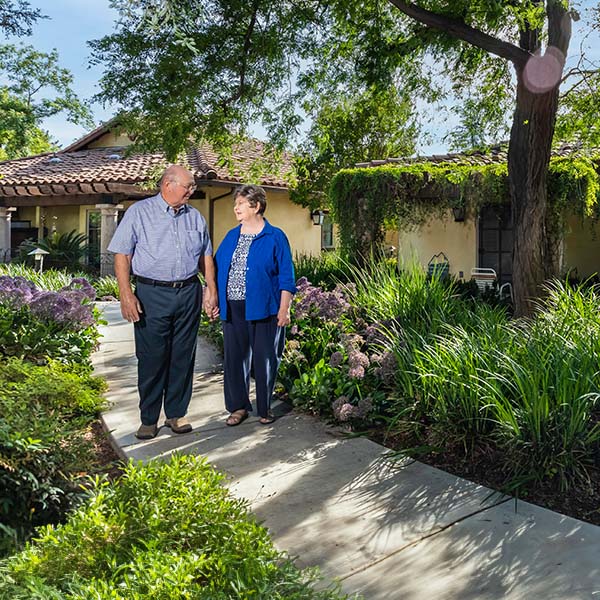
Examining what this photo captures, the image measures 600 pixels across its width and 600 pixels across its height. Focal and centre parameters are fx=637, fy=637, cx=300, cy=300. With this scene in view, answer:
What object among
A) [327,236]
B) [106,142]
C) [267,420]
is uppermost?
[106,142]

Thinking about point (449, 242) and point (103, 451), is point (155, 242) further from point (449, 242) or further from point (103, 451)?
point (449, 242)

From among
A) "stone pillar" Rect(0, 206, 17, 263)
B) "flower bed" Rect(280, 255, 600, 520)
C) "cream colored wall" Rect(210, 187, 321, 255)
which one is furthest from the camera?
"stone pillar" Rect(0, 206, 17, 263)

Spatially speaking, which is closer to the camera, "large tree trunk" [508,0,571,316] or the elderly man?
the elderly man

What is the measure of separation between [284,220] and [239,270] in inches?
646

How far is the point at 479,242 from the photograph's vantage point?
14.1 metres

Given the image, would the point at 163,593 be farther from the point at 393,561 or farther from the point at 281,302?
the point at 281,302

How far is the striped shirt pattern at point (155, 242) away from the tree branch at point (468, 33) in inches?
172

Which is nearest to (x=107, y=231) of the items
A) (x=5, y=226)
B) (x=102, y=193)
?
(x=102, y=193)

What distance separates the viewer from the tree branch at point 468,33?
716 cm

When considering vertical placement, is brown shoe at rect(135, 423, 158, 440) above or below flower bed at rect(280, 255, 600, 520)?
below

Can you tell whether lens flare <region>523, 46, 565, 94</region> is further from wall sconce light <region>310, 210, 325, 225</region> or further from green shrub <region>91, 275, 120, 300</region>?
wall sconce light <region>310, 210, 325, 225</region>

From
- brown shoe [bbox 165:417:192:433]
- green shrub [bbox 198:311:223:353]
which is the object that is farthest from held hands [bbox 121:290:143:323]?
green shrub [bbox 198:311:223:353]

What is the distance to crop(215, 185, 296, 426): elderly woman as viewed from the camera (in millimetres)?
4637

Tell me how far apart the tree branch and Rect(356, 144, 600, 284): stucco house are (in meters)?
6.11
